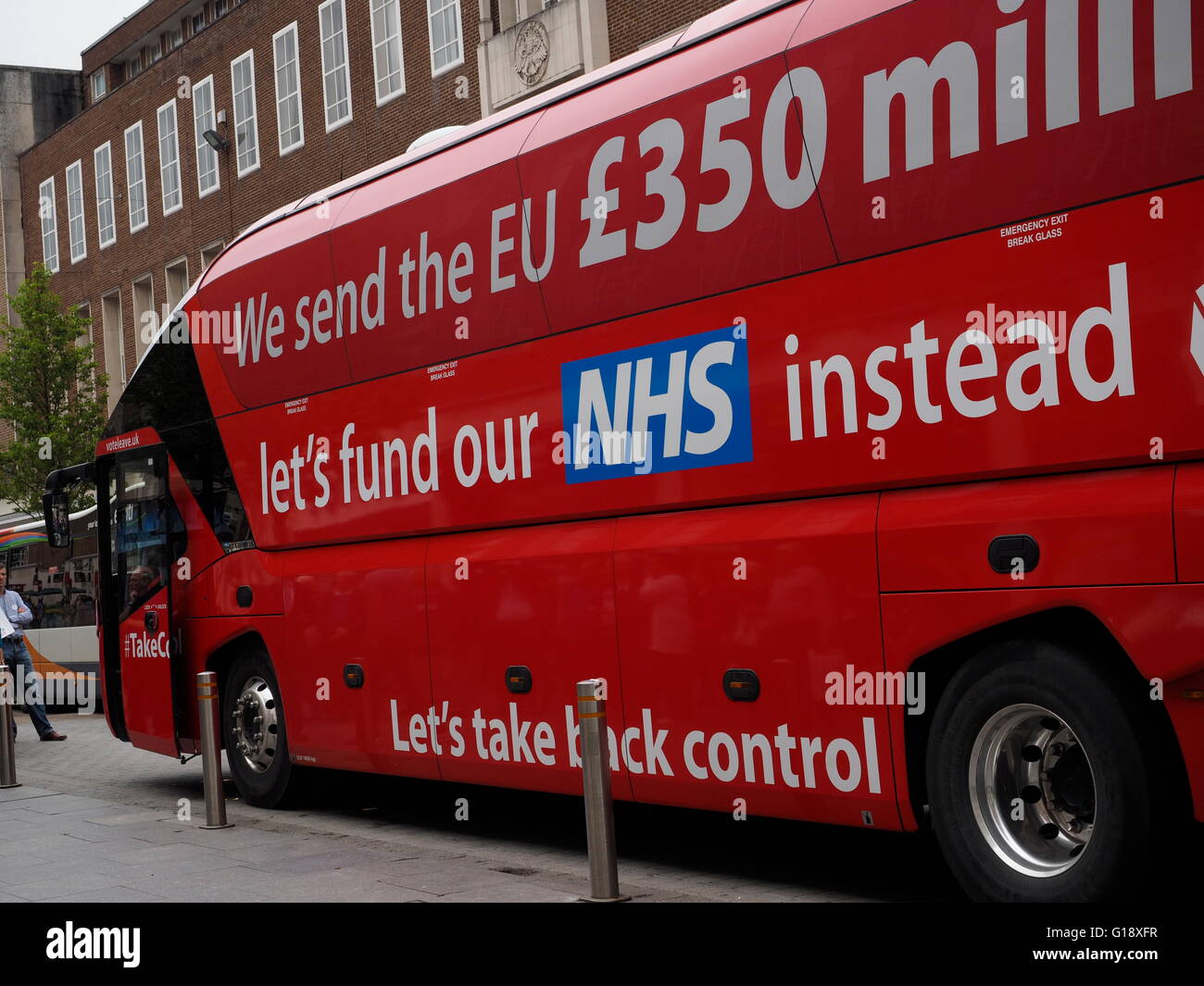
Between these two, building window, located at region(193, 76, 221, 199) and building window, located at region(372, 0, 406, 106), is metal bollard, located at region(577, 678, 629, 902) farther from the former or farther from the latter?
building window, located at region(193, 76, 221, 199)

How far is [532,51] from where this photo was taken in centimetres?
2400

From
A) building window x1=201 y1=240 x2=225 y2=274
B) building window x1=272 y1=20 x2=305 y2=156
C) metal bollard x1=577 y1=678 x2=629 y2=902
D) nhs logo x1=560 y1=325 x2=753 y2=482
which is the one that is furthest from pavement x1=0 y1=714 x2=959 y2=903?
building window x1=201 y1=240 x2=225 y2=274

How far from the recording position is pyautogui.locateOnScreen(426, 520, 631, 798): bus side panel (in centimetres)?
775

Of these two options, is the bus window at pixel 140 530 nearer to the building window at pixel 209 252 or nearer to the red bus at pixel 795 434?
the red bus at pixel 795 434

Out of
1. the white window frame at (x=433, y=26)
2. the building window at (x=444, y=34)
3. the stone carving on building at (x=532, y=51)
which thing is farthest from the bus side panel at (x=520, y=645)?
the building window at (x=444, y=34)

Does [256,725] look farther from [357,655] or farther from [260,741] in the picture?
[357,655]

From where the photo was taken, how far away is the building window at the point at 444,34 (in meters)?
26.8

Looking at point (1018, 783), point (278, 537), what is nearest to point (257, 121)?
point (278, 537)

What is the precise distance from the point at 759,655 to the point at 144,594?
6.72 m

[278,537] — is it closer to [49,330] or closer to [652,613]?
[652,613]

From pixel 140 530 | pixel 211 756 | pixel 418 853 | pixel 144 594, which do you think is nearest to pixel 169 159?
pixel 140 530

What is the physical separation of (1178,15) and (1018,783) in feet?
9.55

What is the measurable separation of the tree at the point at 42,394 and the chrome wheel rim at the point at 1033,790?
3100 centimetres
